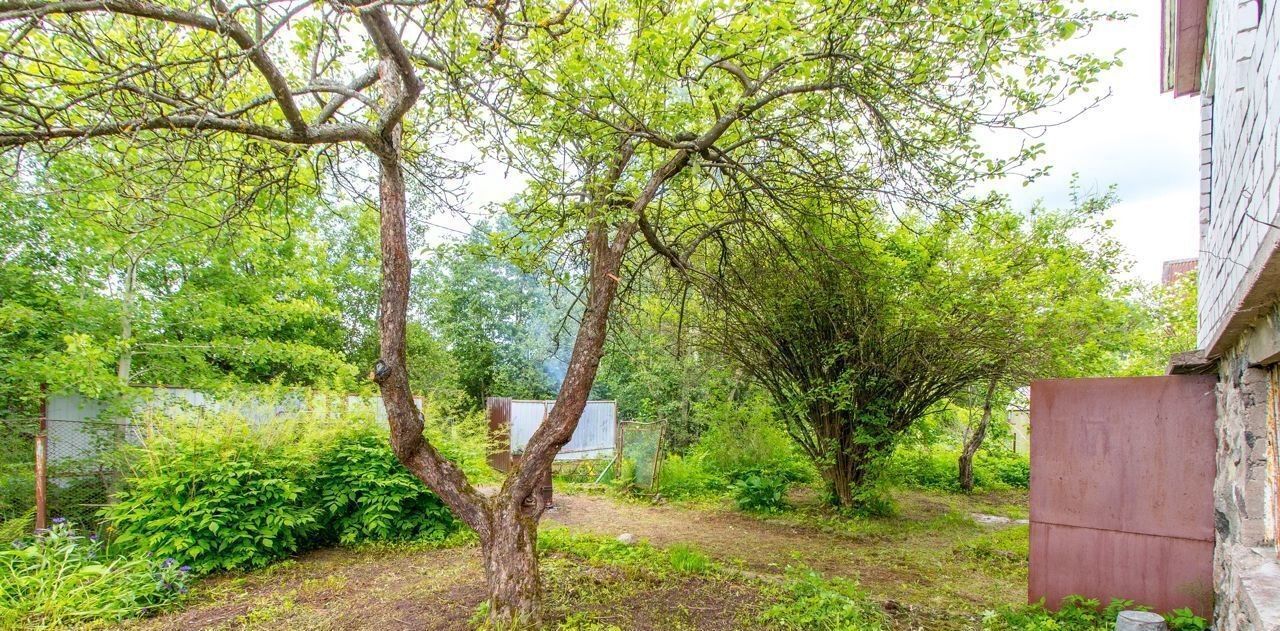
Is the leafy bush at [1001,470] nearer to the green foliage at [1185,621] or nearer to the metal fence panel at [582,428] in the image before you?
the metal fence panel at [582,428]

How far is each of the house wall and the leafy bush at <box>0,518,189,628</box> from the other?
523 centimetres

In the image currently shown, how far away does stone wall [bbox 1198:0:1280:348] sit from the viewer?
145cm

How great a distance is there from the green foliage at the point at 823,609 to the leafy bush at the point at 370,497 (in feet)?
10.4

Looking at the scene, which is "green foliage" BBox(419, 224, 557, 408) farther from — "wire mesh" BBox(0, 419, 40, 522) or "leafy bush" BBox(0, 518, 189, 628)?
"leafy bush" BBox(0, 518, 189, 628)

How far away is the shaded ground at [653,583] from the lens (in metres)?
3.36

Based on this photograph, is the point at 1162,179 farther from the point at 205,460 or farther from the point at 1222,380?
the point at 205,460

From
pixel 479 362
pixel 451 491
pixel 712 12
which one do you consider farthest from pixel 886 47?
pixel 479 362

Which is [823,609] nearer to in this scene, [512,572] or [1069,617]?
[1069,617]

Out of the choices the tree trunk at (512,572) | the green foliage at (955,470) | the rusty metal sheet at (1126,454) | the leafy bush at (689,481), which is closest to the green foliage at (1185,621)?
the rusty metal sheet at (1126,454)

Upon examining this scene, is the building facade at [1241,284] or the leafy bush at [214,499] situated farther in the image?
the leafy bush at [214,499]

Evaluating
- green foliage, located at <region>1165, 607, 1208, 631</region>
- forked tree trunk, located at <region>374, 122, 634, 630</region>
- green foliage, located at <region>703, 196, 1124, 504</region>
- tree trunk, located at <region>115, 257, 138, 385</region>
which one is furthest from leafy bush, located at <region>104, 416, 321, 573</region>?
green foliage, located at <region>1165, 607, 1208, 631</region>

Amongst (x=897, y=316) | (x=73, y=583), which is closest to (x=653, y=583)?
(x=73, y=583)

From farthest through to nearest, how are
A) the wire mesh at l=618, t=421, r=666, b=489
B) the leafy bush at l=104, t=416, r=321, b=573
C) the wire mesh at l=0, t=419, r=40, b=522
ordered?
1. the wire mesh at l=618, t=421, r=666, b=489
2. the wire mesh at l=0, t=419, r=40, b=522
3. the leafy bush at l=104, t=416, r=321, b=573

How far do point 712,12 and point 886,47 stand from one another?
103 centimetres
